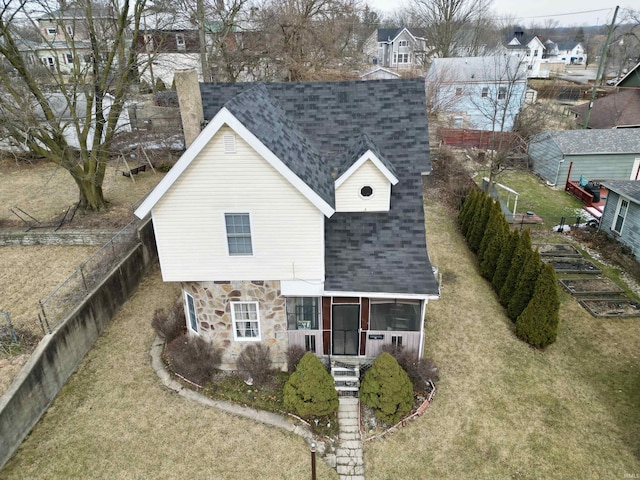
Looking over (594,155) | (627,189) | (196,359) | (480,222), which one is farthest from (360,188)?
(594,155)

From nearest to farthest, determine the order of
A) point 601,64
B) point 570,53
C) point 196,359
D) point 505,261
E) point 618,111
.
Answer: point 196,359 → point 505,261 → point 601,64 → point 618,111 → point 570,53

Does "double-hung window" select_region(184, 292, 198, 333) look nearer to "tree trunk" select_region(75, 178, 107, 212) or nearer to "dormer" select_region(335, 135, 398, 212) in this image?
"dormer" select_region(335, 135, 398, 212)

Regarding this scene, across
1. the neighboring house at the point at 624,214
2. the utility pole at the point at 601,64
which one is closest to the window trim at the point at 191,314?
the neighboring house at the point at 624,214

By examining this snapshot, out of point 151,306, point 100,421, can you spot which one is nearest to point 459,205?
point 151,306

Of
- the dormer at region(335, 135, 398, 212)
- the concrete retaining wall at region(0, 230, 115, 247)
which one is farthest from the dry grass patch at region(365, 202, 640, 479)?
the concrete retaining wall at region(0, 230, 115, 247)

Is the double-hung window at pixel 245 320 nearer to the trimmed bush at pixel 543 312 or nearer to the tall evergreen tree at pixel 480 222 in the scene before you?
the trimmed bush at pixel 543 312

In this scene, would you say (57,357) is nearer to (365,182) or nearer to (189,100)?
(189,100)
